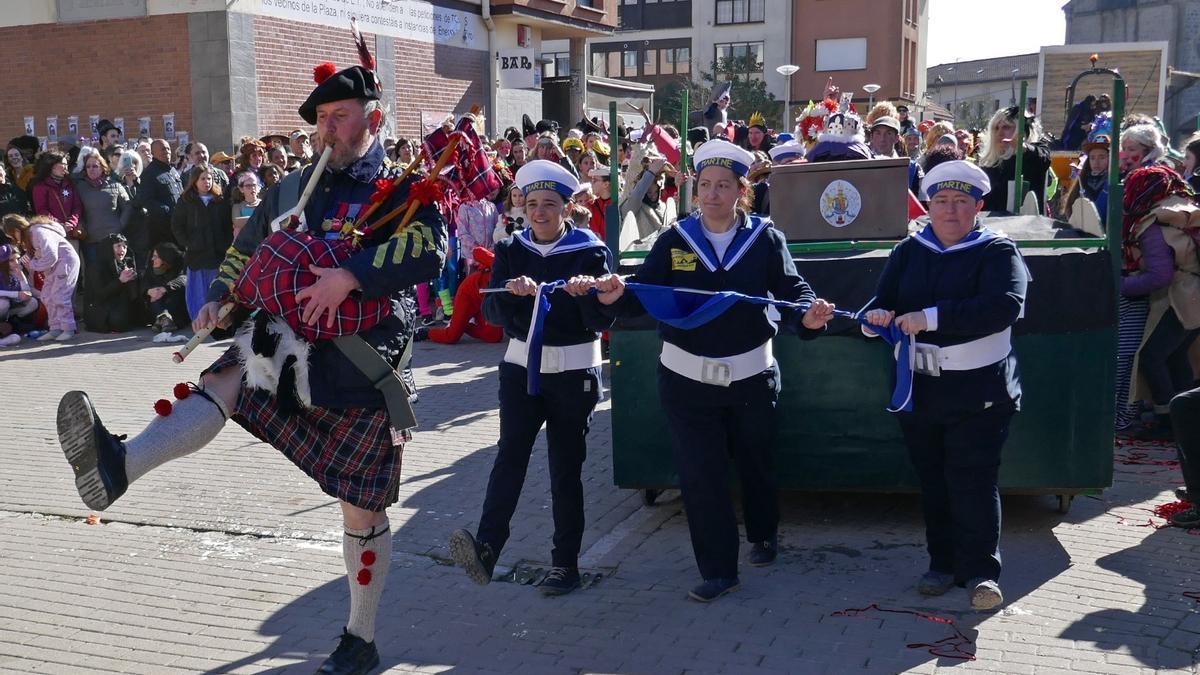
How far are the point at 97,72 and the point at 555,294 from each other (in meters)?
16.9

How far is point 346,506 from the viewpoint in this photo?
4.26 m

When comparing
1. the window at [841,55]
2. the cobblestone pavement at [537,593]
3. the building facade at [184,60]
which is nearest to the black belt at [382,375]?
the cobblestone pavement at [537,593]

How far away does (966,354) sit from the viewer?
4.87 meters

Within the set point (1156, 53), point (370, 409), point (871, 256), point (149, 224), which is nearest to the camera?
point (370, 409)

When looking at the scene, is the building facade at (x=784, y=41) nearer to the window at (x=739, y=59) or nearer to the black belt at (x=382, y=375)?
the window at (x=739, y=59)

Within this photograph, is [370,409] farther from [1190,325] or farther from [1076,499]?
[1190,325]

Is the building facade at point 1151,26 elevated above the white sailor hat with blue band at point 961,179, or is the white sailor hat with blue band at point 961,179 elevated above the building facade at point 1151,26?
the building facade at point 1151,26

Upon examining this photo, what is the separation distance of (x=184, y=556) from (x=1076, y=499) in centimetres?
465

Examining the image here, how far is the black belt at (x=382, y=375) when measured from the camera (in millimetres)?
4031

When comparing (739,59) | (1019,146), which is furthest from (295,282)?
(739,59)

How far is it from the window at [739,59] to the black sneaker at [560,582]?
50.9 meters

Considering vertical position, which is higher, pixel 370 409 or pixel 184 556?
pixel 370 409

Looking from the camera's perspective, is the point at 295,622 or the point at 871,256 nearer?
the point at 295,622

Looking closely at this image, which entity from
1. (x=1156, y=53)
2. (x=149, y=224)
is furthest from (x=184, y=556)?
(x=1156, y=53)
